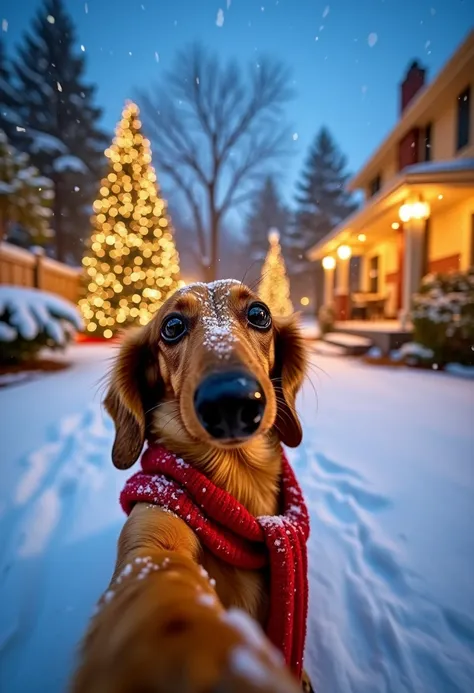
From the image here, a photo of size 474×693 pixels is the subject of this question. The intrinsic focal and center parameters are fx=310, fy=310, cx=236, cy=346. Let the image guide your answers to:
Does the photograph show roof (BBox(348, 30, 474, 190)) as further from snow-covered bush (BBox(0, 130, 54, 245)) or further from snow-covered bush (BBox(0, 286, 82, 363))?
snow-covered bush (BBox(0, 130, 54, 245))

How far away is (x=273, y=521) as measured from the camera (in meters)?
1.01

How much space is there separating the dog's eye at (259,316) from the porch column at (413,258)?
6.98m

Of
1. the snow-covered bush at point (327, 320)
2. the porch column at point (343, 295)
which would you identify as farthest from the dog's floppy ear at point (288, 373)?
the porch column at point (343, 295)

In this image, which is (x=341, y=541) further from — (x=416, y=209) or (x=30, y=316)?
(x=416, y=209)

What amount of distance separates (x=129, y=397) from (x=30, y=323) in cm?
296

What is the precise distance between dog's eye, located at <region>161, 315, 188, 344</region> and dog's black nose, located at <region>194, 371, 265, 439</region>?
445mm

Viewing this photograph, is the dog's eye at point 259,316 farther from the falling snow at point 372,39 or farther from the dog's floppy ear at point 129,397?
the falling snow at point 372,39

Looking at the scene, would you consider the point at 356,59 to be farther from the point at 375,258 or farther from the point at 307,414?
the point at 375,258

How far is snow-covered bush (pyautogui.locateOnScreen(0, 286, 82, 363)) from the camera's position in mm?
3480

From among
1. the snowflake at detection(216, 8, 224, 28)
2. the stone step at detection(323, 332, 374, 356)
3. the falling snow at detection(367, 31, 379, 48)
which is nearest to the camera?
the falling snow at detection(367, 31, 379, 48)

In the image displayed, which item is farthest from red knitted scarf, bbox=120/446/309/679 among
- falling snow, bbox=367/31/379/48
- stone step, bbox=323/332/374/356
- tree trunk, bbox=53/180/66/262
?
tree trunk, bbox=53/180/66/262

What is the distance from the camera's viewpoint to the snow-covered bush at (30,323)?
348 cm

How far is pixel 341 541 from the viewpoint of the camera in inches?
67.1

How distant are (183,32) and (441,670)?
4.16 meters
